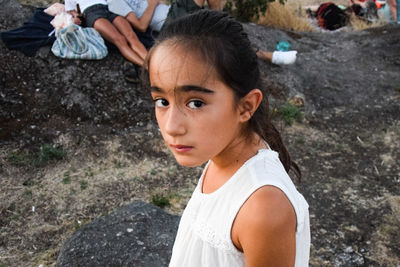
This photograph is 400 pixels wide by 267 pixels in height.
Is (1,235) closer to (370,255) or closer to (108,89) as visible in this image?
(108,89)

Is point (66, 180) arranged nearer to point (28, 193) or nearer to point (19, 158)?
point (28, 193)

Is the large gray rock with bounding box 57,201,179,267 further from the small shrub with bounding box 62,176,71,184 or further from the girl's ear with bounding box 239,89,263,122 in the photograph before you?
the girl's ear with bounding box 239,89,263,122

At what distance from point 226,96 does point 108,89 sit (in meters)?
3.34

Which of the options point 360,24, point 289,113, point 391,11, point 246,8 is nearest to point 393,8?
point 391,11

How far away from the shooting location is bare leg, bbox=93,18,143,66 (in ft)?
14.4

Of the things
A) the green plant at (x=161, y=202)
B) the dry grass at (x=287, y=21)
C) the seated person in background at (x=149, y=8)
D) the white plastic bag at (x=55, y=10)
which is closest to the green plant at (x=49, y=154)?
the green plant at (x=161, y=202)

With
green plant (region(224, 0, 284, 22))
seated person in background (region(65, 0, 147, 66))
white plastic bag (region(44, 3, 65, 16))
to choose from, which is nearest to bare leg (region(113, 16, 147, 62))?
seated person in background (region(65, 0, 147, 66))

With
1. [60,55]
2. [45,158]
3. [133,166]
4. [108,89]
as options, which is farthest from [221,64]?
[60,55]

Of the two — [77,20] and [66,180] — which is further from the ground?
[77,20]

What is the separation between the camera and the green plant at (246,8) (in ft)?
22.1

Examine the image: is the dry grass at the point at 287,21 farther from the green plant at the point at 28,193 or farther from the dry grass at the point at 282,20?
the green plant at the point at 28,193

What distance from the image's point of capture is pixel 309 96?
4.88m

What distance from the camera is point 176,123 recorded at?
107cm

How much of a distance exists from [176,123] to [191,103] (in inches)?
2.7
